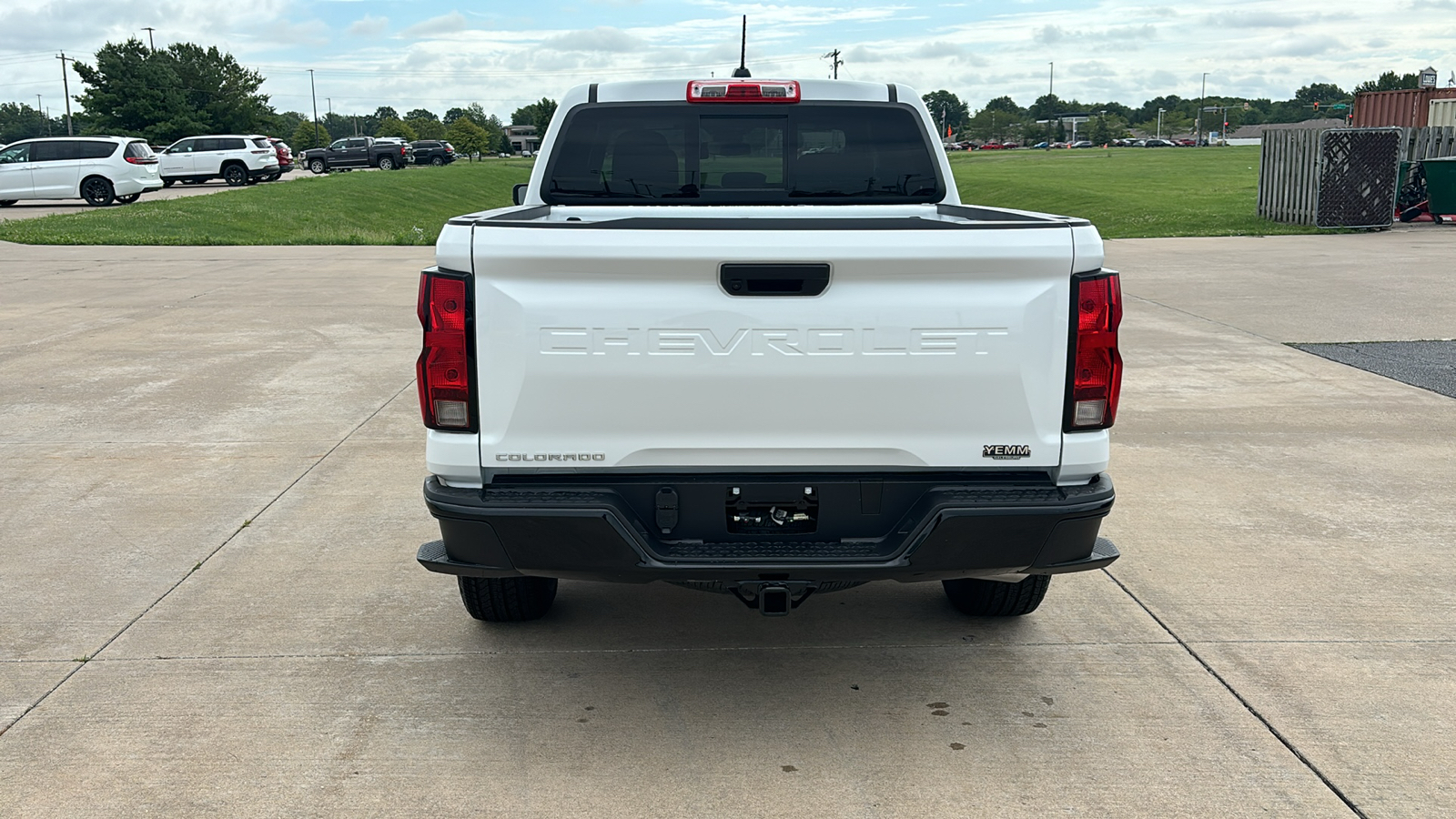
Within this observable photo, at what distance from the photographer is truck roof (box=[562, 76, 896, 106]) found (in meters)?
5.41

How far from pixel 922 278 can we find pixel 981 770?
58.2 inches

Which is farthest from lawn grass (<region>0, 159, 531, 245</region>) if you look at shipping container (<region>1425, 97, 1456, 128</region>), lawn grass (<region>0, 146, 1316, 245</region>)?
shipping container (<region>1425, 97, 1456, 128</region>)

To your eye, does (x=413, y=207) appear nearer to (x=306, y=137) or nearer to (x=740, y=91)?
(x=740, y=91)

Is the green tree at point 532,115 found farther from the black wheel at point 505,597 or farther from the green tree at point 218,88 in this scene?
the black wheel at point 505,597

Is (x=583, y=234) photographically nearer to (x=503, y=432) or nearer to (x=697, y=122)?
(x=503, y=432)

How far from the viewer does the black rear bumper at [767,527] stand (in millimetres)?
3559

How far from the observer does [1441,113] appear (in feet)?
118

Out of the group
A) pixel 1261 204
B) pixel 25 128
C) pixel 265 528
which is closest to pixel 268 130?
pixel 1261 204

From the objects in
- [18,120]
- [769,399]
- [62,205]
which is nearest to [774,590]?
[769,399]

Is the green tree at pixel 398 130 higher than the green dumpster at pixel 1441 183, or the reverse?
the green tree at pixel 398 130

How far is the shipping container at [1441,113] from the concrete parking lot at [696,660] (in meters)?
32.6

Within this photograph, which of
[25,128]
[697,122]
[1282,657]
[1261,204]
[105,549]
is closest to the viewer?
[1282,657]

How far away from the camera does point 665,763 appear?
3.73 metres

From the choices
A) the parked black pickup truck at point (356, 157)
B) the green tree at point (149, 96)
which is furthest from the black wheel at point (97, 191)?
the green tree at point (149, 96)
